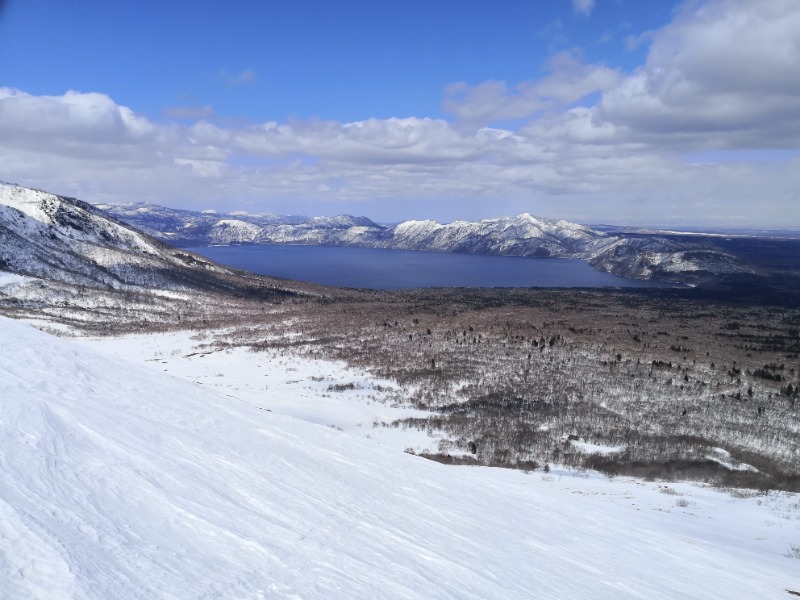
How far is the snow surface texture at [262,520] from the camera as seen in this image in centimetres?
486

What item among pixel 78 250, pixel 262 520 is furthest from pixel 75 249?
pixel 262 520

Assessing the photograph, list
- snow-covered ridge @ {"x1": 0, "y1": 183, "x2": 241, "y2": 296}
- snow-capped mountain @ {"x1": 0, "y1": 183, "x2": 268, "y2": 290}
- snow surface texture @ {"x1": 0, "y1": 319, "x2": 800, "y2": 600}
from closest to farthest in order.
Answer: snow surface texture @ {"x1": 0, "y1": 319, "x2": 800, "y2": 600}
snow-covered ridge @ {"x1": 0, "y1": 183, "x2": 241, "y2": 296}
snow-capped mountain @ {"x1": 0, "y1": 183, "x2": 268, "y2": 290}

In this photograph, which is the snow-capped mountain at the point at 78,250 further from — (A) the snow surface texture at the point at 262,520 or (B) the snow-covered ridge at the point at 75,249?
(A) the snow surface texture at the point at 262,520

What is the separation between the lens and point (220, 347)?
58000 mm

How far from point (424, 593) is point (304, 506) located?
263cm

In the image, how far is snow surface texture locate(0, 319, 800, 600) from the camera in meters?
4.86

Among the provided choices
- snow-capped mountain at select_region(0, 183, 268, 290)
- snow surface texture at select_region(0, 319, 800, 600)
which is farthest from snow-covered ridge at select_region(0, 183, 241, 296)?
snow surface texture at select_region(0, 319, 800, 600)

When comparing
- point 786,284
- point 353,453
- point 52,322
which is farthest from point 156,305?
point 786,284

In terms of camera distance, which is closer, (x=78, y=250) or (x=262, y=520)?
(x=262, y=520)

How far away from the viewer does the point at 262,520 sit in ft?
22.1

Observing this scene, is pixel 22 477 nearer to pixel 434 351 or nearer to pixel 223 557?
pixel 223 557

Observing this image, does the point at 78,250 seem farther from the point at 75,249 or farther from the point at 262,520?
the point at 262,520

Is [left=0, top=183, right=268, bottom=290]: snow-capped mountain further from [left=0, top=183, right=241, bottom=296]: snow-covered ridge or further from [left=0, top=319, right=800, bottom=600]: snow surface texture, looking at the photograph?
[left=0, top=319, right=800, bottom=600]: snow surface texture

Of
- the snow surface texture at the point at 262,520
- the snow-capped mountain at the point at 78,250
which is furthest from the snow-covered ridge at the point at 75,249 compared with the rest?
the snow surface texture at the point at 262,520
